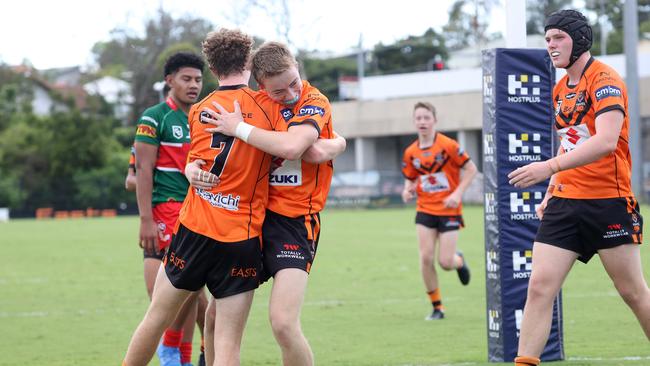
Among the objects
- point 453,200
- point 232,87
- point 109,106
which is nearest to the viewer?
point 232,87

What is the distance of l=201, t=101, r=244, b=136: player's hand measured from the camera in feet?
18.3

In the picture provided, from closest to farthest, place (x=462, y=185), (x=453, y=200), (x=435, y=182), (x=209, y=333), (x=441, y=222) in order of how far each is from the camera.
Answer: (x=209, y=333) < (x=453, y=200) < (x=462, y=185) < (x=441, y=222) < (x=435, y=182)

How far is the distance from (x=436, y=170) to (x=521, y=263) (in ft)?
13.7

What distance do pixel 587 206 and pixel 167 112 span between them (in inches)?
131

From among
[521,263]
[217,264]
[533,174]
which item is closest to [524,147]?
[521,263]

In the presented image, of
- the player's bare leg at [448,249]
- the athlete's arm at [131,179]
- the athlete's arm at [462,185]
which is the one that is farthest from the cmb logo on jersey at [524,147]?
the player's bare leg at [448,249]

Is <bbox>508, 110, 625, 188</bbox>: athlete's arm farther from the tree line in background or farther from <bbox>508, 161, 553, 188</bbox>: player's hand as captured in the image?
the tree line in background

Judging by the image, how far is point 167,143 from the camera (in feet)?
25.3

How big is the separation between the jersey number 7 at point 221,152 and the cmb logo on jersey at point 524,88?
287 cm

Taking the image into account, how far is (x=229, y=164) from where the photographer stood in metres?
5.66

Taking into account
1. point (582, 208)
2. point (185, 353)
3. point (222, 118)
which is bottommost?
point (185, 353)

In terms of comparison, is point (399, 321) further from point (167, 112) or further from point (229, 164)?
point (229, 164)

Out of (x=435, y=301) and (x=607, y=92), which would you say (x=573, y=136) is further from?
(x=435, y=301)

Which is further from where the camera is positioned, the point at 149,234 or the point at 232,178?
the point at 149,234
